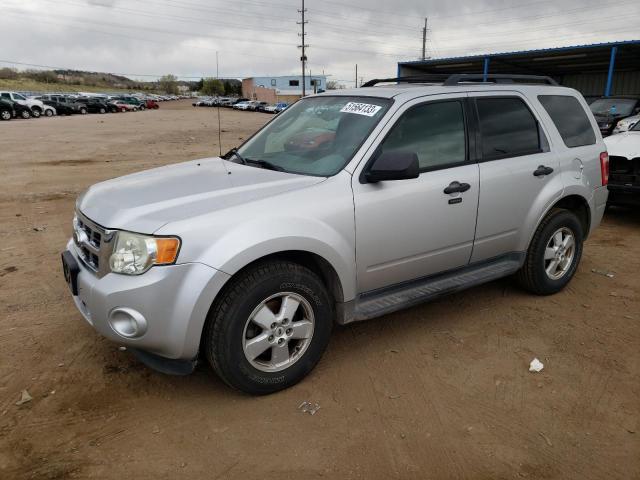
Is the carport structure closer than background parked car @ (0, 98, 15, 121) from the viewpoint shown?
Yes

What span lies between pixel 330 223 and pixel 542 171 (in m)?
2.11

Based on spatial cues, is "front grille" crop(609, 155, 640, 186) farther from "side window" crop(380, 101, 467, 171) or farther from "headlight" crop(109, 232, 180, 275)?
"headlight" crop(109, 232, 180, 275)

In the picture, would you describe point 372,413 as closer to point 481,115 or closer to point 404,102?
point 404,102

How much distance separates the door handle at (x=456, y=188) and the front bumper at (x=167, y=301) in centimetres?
173

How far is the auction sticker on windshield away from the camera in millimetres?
3576

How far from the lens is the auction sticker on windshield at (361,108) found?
358 centimetres

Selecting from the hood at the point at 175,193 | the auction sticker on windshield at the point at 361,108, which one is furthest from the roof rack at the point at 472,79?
the hood at the point at 175,193

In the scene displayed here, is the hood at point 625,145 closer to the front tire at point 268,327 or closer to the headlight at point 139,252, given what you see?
the front tire at point 268,327

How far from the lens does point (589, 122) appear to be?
15.7 ft

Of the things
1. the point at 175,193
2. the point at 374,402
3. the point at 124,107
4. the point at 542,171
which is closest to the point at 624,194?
the point at 542,171

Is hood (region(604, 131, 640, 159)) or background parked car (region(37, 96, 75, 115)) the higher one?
background parked car (region(37, 96, 75, 115))

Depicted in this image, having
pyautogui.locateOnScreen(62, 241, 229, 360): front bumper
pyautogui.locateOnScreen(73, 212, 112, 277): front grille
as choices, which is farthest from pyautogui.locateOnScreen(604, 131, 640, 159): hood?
pyautogui.locateOnScreen(73, 212, 112, 277): front grille

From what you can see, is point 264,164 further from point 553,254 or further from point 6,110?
point 6,110

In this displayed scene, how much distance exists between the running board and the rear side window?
3.93 ft
